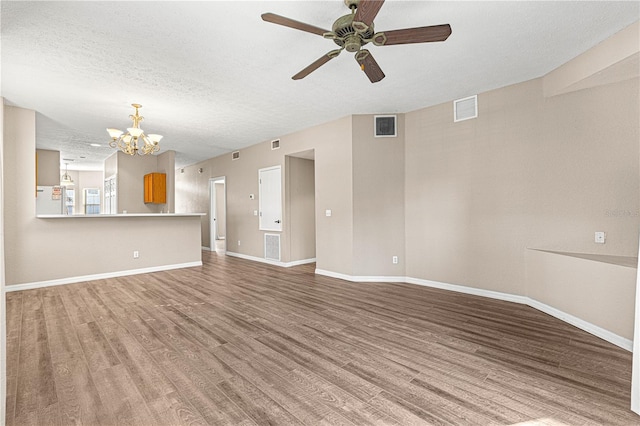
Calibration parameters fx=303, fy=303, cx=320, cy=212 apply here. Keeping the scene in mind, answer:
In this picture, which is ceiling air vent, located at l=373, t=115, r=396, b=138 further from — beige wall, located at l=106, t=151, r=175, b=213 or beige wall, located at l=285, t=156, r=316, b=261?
beige wall, located at l=106, t=151, r=175, b=213

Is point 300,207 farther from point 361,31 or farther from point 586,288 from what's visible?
point 586,288

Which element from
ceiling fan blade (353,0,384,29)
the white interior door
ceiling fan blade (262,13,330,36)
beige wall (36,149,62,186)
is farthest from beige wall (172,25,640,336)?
beige wall (36,149,62,186)

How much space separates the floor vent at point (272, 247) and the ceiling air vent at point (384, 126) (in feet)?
9.93

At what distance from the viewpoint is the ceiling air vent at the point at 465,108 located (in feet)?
13.8

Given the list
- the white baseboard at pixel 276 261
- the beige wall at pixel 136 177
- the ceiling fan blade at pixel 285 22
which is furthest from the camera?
the beige wall at pixel 136 177

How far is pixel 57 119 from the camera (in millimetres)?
5008

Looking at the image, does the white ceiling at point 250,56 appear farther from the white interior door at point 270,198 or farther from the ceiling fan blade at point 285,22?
the white interior door at point 270,198

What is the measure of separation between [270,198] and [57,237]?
3709 mm

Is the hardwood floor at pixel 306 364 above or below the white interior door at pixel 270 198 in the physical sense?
below

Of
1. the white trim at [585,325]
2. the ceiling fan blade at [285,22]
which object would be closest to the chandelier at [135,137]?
the ceiling fan blade at [285,22]

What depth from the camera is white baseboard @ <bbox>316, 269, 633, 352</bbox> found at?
2.72 m

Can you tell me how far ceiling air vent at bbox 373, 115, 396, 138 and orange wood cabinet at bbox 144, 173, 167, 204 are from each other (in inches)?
220

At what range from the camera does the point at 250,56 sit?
307 cm

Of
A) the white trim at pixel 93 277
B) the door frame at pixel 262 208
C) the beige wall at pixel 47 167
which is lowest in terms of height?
the white trim at pixel 93 277
